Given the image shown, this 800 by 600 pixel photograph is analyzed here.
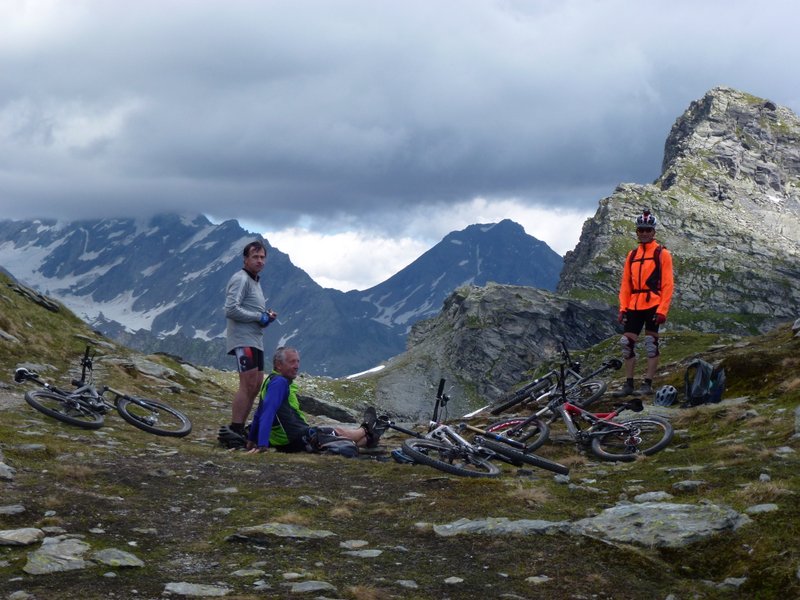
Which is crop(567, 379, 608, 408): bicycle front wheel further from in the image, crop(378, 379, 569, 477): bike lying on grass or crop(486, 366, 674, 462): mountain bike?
crop(378, 379, 569, 477): bike lying on grass

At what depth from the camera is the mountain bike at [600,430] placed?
14.4 metres

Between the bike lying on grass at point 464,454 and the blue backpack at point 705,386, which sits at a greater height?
the blue backpack at point 705,386

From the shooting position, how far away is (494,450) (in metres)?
14.1

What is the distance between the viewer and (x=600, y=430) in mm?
15156

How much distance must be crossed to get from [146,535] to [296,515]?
1890 mm

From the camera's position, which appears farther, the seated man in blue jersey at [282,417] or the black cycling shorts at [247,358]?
the black cycling shorts at [247,358]

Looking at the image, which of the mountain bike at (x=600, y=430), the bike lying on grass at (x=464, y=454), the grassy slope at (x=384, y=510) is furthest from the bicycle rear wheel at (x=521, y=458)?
the mountain bike at (x=600, y=430)

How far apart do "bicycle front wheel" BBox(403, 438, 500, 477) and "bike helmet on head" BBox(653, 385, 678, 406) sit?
7.48 meters

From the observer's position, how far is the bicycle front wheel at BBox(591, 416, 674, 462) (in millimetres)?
14320

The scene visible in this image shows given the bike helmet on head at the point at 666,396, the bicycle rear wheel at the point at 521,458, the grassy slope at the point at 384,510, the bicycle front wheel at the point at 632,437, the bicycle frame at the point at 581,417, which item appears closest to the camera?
the grassy slope at the point at 384,510

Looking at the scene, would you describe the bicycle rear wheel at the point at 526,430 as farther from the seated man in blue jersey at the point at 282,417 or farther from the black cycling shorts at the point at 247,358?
the black cycling shorts at the point at 247,358

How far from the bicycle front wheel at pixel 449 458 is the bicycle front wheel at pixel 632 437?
2456mm

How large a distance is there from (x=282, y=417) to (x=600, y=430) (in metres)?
6.68

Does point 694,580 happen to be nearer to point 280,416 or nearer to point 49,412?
point 280,416
